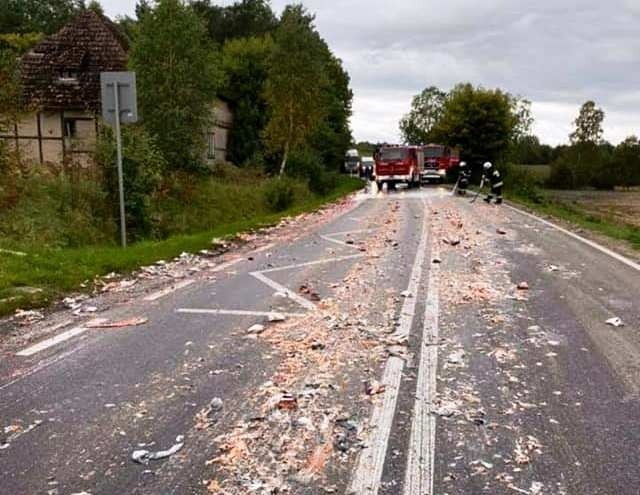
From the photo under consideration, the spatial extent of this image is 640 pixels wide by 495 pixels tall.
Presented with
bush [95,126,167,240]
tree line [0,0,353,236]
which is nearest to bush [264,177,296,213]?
tree line [0,0,353,236]

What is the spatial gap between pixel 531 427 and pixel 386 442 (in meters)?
0.97

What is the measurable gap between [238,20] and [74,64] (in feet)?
132

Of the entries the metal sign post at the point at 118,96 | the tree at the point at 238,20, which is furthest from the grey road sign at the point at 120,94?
the tree at the point at 238,20

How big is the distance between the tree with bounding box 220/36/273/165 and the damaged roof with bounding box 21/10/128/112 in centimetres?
1035

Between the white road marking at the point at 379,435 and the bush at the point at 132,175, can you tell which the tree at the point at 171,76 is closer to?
the bush at the point at 132,175

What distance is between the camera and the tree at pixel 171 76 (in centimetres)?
2477

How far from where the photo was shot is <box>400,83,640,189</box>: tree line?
41.7m

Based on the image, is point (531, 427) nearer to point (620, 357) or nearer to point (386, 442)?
point (386, 442)

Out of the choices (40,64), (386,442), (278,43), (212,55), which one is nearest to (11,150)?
(212,55)

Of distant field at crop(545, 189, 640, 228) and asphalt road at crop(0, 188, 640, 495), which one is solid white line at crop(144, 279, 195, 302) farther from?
distant field at crop(545, 189, 640, 228)

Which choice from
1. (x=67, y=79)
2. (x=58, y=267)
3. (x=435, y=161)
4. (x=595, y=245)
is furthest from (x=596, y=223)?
(x=67, y=79)

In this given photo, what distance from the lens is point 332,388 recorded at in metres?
4.32

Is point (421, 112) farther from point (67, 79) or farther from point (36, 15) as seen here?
point (67, 79)

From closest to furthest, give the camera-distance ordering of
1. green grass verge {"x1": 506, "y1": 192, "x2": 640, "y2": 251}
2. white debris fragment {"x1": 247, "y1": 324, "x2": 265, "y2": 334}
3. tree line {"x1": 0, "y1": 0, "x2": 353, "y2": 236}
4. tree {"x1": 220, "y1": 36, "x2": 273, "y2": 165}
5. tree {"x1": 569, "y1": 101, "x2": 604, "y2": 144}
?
white debris fragment {"x1": 247, "y1": 324, "x2": 265, "y2": 334} → green grass verge {"x1": 506, "y1": 192, "x2": 640, "y2": 251} → tree line {"x1": 0, "y1": 0, "x2": 353, "y2": 236} → tree {"x1": 220, "y1": 36, "x2": 273, "y2": 165} → tree {"x1": 569, "y1": 101, "x2": 604, "y2": 144}
